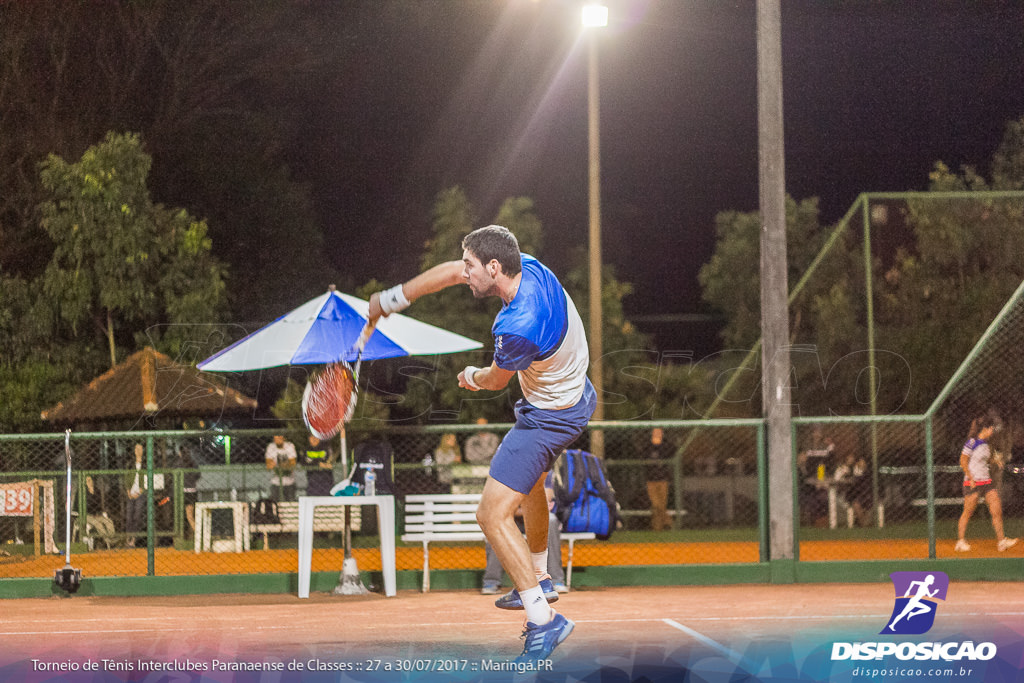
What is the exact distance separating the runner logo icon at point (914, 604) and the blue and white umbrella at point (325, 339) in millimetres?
4633

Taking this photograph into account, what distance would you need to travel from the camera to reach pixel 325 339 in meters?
11.2

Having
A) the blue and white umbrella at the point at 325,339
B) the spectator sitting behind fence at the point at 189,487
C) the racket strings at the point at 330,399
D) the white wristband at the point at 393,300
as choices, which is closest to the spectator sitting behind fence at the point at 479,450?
the blue and white umbrella at the point at 325,339

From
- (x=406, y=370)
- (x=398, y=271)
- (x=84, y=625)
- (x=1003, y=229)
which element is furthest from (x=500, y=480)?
(x=398, y=271)

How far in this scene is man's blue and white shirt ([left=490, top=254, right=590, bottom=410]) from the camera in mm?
5367

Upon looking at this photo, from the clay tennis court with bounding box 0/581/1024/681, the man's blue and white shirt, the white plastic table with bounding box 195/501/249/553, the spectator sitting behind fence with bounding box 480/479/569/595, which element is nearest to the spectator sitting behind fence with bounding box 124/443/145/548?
the white plastic table with bounding box 195/501/249/553

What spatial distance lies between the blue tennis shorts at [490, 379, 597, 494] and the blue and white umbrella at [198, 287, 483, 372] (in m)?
5.40

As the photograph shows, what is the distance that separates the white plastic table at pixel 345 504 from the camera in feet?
33.3

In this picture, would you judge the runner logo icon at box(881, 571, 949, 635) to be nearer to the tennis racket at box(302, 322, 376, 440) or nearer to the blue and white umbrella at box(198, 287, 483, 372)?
the tennis racket at box(302, 322, 376, 440)

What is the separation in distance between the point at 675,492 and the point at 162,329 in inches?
349

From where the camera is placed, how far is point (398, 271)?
98.2ft

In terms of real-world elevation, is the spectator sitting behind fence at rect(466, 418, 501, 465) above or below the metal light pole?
below

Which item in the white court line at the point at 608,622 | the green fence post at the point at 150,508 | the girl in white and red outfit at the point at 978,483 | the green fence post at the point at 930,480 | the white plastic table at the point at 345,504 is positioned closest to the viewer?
the white court line at the point at 608,622

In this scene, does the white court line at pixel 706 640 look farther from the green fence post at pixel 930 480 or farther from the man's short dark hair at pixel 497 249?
the green fence post at pixel 930 480

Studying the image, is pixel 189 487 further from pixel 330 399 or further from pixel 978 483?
pixel 978 483
